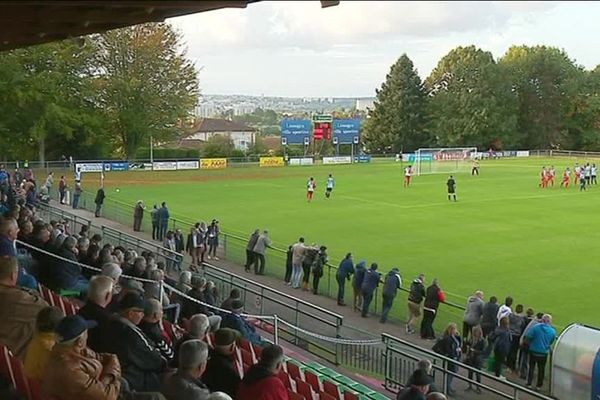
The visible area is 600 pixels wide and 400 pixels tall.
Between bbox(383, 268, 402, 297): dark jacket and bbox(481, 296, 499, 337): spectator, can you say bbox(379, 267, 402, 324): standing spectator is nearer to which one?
bbox(383, 268, 402, 297): dark jacket

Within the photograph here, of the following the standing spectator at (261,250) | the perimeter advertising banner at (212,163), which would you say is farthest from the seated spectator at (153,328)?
the perimeter advertising banner at (212,163)

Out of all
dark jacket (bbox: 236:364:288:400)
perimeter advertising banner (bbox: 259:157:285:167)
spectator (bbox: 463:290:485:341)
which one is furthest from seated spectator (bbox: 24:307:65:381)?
perimeter advertising banner (bbox: 259:157:285:167)

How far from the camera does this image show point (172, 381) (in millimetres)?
4898

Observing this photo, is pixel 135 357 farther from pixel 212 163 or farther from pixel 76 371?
pixel 212 163

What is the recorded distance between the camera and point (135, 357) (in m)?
5.53

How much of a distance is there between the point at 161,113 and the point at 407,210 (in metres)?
38.6

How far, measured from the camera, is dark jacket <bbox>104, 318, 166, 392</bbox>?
5.51m

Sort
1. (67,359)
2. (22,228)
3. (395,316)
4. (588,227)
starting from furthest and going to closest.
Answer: (588,227) < (395,316) < (22,228) < (67,359)

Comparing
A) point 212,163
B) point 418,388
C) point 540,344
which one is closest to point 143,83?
point 212,163

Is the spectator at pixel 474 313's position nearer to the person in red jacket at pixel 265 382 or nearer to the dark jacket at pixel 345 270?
the dark jacket at pixel 345 270

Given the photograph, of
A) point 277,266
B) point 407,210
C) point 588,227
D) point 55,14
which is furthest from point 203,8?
point 407,210

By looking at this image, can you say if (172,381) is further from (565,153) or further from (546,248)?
(565,153)

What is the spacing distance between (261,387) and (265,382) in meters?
0.04

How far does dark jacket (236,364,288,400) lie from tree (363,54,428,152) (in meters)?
87.8
